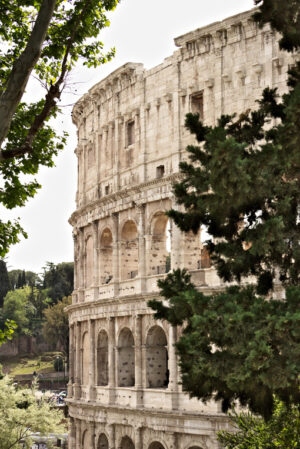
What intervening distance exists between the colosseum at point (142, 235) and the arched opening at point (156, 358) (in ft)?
0.15

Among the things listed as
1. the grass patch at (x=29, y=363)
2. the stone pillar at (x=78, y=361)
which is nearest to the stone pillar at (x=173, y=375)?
the stone pillar at (x=78, y=361)

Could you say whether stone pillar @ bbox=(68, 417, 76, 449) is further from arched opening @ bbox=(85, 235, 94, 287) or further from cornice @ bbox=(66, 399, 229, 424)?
arched opening @ bbox=(85, 235, 94, 287)

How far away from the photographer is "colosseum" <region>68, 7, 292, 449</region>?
30234 millimetres

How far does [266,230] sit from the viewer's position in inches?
567

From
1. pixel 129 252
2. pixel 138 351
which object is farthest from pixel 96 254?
pixel 138 351

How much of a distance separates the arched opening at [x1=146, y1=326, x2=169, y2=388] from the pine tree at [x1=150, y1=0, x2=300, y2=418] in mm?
16927

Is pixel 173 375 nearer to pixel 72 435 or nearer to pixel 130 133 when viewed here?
pixel 72 435

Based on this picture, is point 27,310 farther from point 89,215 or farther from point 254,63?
point 254,63

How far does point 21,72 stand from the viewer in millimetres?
12750

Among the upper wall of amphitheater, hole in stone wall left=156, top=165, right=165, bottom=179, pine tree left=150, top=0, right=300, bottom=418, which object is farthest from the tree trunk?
hole in stone wall left=156, top=165, right=165, bottom=179

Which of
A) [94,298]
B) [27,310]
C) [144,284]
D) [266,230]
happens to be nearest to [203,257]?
[144,284]

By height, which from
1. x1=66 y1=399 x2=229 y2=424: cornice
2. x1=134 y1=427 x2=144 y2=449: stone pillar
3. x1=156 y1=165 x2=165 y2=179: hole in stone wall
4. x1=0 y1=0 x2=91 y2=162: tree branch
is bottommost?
x1=134 y1=427 x2=144 y2=449: stone pillar

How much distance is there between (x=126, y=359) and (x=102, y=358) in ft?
7.57

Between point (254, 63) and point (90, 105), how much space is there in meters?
11.0
